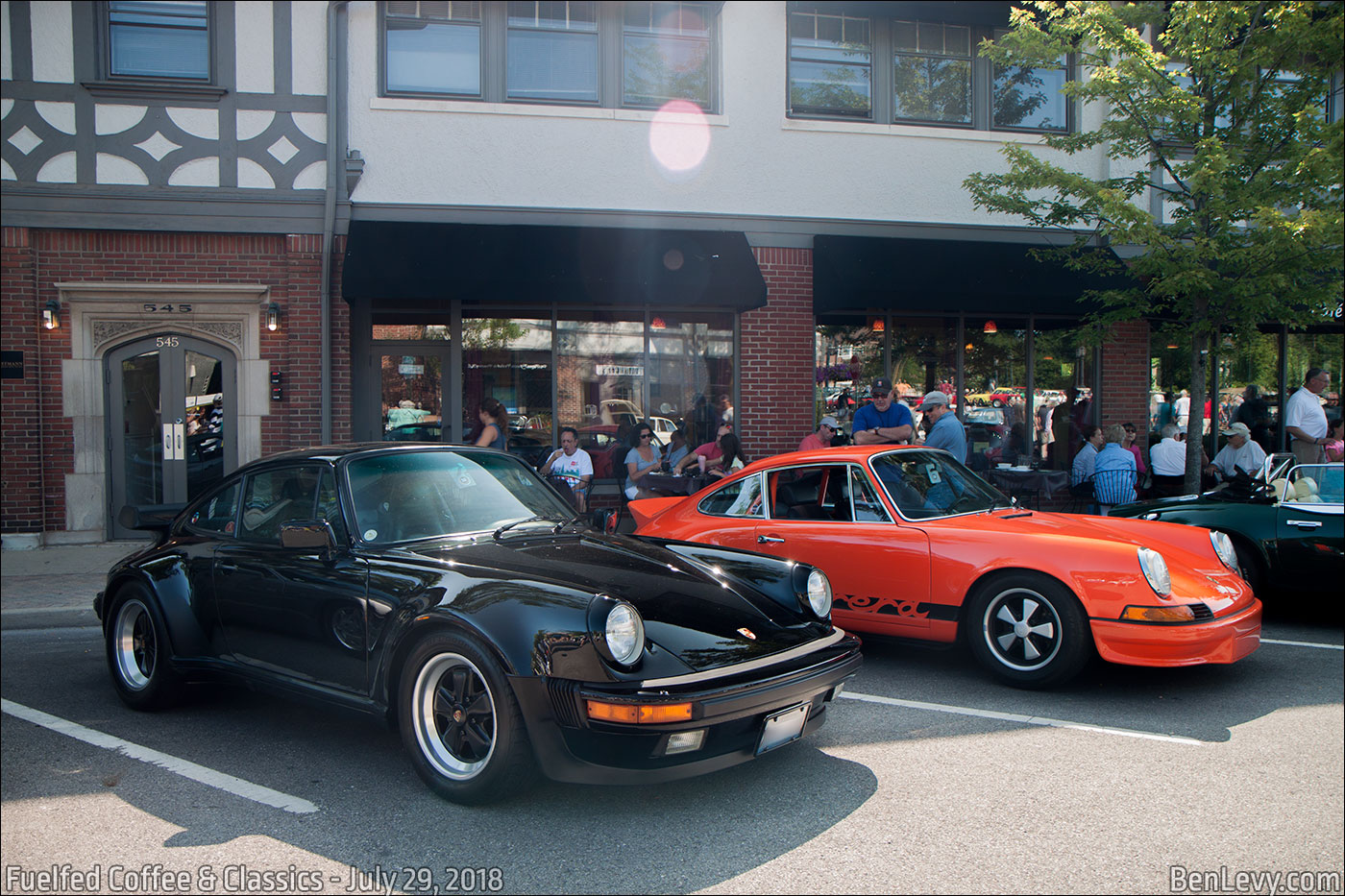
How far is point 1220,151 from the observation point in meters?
8.84

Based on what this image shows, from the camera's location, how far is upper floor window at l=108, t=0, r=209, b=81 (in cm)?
1107

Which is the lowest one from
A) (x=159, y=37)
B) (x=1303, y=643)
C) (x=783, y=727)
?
(x=1303, y=643)

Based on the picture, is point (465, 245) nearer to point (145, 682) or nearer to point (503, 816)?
point (145, 682)

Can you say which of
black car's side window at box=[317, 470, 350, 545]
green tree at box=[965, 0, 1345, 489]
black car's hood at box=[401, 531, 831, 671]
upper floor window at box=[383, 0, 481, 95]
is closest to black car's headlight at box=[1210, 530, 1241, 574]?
black car's hood at box=[401, 531, 831, 671]

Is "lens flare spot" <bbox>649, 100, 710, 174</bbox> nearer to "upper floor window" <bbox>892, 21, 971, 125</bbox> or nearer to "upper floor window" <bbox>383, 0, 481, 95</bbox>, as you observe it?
"upper floor window" <bbox>383, 0, 481, 95</bbox>

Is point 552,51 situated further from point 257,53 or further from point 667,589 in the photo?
point 667,589

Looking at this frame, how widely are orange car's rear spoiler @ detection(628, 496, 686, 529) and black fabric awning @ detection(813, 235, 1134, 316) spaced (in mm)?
5115

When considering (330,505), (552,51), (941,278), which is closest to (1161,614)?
(330,505)

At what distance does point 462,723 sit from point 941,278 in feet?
31.5

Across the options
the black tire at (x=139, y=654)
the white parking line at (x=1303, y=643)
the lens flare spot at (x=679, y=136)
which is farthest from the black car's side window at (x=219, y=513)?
the lens flare spot at (x=679, y=136)

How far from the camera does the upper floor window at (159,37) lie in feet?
36.3

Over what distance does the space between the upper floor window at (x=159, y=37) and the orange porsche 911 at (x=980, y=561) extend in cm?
869

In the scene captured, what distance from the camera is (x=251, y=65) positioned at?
11203mm

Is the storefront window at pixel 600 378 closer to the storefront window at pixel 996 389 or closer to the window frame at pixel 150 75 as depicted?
the storefront window at pixel 996 389
